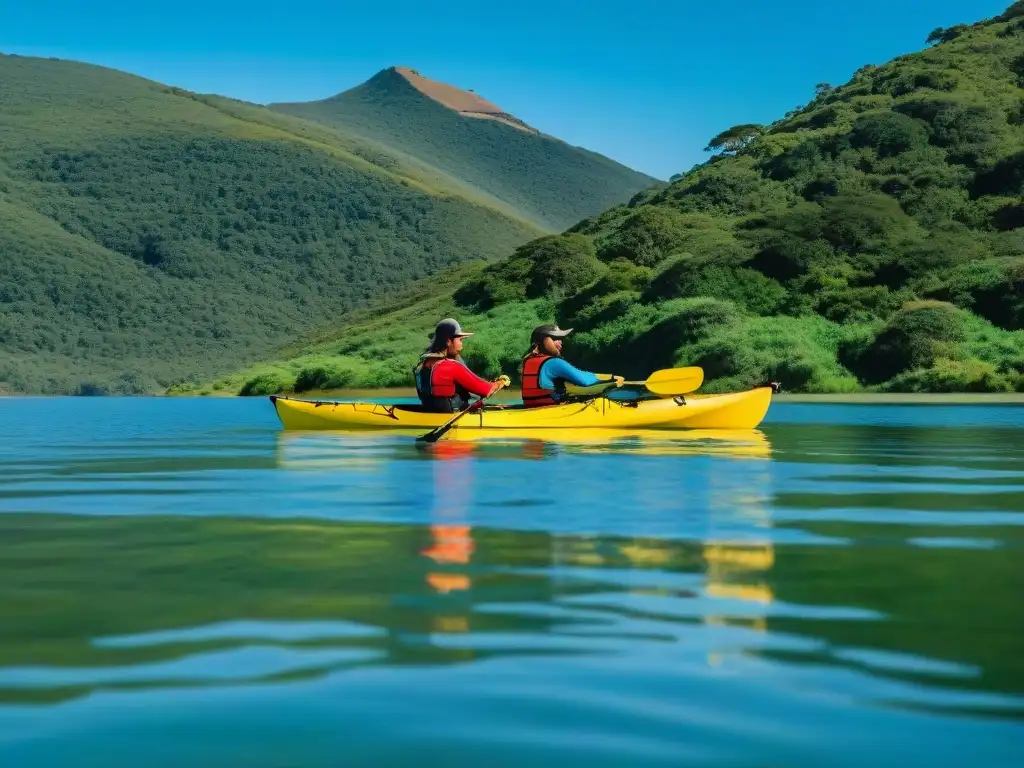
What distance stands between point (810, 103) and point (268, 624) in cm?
11010

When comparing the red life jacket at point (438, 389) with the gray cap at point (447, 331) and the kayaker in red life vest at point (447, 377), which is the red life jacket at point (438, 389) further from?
the gray cap at point (447, 331)

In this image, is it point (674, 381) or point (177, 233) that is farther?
point (177, 233)

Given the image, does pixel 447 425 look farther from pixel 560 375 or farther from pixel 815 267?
pixel 815 267

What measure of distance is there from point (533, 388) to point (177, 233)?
12146 centimetres

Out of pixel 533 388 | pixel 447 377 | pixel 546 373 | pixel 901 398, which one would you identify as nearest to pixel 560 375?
pixel 546 373

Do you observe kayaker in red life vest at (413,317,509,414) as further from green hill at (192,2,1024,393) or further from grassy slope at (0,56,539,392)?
grassy slope at (0,56,539,392)

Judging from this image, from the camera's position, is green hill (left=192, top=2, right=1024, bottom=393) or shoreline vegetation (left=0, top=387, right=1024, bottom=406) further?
green hill (left=192, top=2, right=1024, bottom=393)

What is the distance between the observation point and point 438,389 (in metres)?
22.4

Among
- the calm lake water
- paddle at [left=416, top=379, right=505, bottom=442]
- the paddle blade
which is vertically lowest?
the calm lake water

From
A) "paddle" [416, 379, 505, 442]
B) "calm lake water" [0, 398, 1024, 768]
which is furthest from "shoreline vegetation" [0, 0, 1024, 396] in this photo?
"calm lake water" [0, 398, 1024, 768]

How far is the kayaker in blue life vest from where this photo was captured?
22.2 meters

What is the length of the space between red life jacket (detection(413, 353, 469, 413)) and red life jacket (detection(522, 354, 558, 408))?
0.97 meters

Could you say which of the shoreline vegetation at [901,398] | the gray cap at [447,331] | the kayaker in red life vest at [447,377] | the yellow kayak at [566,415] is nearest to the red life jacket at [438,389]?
the kayaker in red life vest at [447,377]

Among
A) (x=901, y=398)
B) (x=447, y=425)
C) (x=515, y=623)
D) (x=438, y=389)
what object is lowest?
(x=515, y=623)
